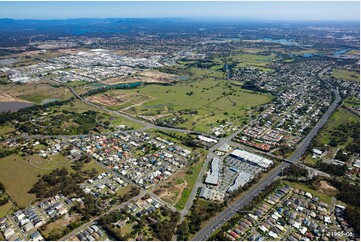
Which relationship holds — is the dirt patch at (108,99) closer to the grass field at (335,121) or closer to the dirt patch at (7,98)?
the dirt patch at (7,98)

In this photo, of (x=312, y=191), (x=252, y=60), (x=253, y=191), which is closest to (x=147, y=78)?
(x=252, y=60)

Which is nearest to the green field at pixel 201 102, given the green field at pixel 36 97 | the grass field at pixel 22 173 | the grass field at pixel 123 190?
the green field at pixel 36 97

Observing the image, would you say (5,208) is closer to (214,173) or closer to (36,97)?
(214,173)

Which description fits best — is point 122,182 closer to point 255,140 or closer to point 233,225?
point 233,225

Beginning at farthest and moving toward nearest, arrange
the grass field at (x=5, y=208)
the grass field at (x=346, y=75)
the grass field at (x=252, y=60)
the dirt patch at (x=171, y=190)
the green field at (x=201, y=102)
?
the grass field at (x=252, y=60), the grass field at (x=346, y=75), the green field at (x=201, y=102), the dirt patch at (x=171, y=190), the grass field at (x=5, y=208)

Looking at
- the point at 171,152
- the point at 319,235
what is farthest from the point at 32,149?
the point at 319,235
